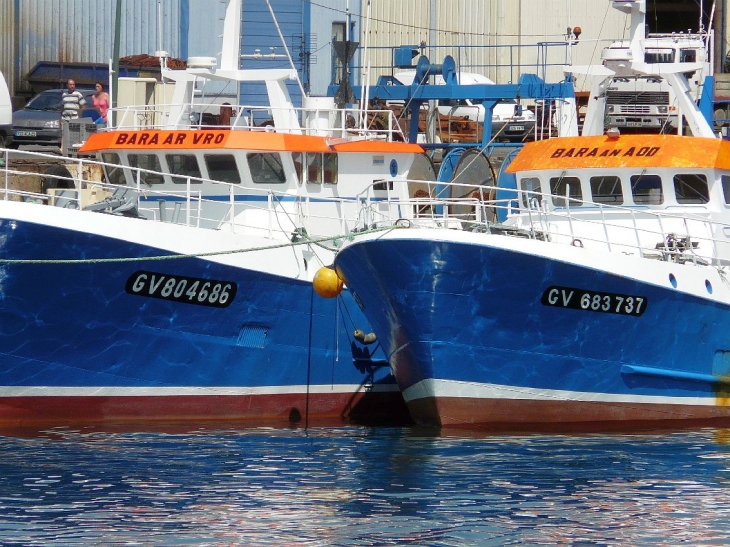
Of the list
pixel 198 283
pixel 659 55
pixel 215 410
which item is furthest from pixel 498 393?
pixel 659 55

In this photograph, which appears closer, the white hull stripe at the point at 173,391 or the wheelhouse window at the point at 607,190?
the white hull stripe at the point at 173,391

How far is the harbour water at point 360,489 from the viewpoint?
9.10 m

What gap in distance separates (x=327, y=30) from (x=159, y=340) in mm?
16474

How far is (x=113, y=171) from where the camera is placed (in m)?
16.3

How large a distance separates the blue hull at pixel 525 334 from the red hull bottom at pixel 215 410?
149 cm

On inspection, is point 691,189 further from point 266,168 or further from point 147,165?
point 147,165

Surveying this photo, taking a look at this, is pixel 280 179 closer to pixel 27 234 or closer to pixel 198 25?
pixel 27 234

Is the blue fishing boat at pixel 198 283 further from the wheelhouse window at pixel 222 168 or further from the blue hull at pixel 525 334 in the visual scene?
Answer: the blue hull at pixel 525 334

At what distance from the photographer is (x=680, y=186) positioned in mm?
15086

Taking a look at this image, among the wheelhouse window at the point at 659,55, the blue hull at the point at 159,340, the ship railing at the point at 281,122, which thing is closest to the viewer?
the blue hull at the point at 159,340

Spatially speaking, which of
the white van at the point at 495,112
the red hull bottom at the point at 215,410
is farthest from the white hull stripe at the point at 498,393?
the white van at the point at 495,112

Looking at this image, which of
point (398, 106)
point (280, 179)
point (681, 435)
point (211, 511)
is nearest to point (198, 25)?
point (398, 106)

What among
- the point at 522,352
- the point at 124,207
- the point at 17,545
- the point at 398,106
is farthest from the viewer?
the point at 398,106

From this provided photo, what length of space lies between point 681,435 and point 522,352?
6.22 ft
